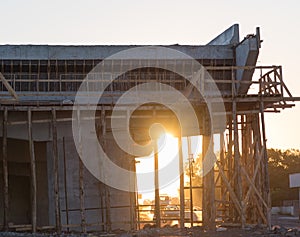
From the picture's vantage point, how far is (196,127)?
3212 cm

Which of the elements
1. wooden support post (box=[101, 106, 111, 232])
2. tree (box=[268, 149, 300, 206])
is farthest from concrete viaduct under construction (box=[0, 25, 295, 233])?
tree (box=[268, 149, 300, 206])

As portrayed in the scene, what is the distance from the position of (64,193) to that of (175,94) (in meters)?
6.24

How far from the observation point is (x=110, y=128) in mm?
31359

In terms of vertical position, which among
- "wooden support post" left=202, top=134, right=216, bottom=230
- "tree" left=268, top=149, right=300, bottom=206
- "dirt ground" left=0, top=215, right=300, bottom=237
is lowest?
"dirt ground" left=0, top=215, right=300, bottom=237

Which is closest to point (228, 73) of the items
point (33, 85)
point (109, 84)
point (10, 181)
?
point (109, 84)

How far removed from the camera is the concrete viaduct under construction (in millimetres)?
28391

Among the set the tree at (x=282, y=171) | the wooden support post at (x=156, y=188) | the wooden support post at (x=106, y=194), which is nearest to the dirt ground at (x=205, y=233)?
the wooden support post at (x=106, y=194)

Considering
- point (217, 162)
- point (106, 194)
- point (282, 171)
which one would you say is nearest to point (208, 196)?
point (217, 162)

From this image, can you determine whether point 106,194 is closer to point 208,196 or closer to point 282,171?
point 208,196

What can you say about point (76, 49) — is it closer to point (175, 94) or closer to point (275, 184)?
point (175, 94)

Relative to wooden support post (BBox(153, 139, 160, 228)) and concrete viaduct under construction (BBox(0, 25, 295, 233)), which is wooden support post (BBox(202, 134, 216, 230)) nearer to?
concrete viaduct under construction (BBox(0, 25, 295, 233))

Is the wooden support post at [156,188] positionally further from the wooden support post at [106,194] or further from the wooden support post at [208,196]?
the wooden support post at [106,194]

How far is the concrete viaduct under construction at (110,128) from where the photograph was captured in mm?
28391

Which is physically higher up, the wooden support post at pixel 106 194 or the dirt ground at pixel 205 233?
the wooden support post at pixel 106 194
